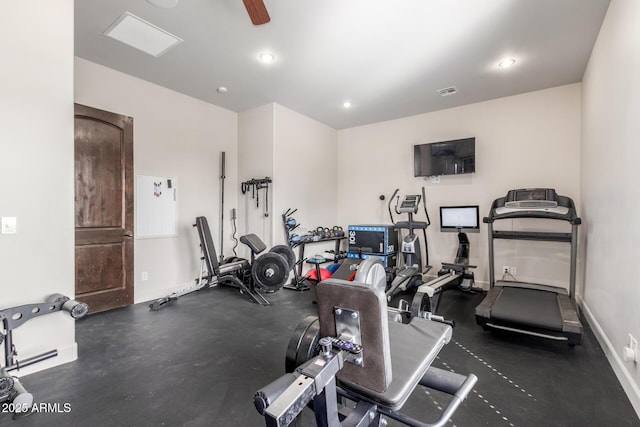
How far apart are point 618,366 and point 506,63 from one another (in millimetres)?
3283

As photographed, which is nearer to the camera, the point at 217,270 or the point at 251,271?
the point at 217,270

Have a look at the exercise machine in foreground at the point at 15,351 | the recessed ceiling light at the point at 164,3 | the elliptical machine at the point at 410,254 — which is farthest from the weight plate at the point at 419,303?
the recessed ceiling light at the point at 164,3

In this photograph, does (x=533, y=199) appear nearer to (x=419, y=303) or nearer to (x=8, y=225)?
(x=419, y=303)

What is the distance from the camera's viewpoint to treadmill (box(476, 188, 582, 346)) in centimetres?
263

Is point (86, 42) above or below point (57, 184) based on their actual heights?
above

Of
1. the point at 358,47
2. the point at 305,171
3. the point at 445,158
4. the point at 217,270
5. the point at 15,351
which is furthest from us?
the point at 305,171

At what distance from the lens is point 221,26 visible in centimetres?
286

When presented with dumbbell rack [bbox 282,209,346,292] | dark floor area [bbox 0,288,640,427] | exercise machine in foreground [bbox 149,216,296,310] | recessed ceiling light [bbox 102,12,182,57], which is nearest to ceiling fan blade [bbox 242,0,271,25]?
recessed ceiling light [bbox 102,12,182,57]

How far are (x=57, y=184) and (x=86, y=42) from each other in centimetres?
190

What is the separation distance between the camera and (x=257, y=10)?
6.70 ft

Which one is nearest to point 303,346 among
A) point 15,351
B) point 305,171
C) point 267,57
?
point 15,351

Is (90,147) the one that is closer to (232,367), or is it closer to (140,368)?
(140,368)

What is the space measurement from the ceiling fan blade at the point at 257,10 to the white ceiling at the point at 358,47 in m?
0.54

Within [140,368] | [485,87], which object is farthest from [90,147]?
[485,87]
